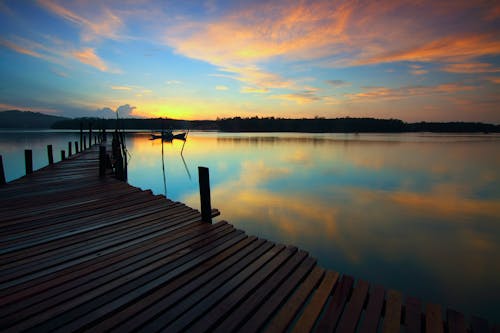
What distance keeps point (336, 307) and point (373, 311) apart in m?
0.47

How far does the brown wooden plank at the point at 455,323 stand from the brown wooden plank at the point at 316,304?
1.39 m

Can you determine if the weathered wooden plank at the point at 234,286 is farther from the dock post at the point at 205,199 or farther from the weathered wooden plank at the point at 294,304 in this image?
the dock post at the point at 205,199

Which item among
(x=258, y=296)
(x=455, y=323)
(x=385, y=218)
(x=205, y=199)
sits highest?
(x=205, y=199)

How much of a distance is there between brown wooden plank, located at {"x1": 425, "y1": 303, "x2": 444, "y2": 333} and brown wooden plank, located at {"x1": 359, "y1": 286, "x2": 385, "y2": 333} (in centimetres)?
51

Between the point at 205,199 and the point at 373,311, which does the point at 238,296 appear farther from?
the point at 205,199

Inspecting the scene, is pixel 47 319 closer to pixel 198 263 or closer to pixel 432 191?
pixel 198 263

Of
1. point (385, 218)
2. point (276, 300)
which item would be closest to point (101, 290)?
point (276, 300)

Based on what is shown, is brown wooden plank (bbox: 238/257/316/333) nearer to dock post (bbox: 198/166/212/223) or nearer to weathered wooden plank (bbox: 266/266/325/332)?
weathered wooden plank (bbox: 266/266/325/332)

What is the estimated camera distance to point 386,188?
1684 centimetres

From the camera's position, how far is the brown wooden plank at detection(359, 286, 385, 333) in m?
2.83

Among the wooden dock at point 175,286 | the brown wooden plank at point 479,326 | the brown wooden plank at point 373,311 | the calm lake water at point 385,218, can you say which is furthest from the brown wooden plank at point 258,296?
the calm lake water at point 385,218

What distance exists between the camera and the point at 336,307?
3.14 m

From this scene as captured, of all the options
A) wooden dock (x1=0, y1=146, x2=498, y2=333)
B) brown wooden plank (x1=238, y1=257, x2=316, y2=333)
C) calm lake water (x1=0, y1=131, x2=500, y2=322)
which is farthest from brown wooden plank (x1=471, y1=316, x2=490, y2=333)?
calm lake water (x1=0, y1=131, x2=500, y2=322)

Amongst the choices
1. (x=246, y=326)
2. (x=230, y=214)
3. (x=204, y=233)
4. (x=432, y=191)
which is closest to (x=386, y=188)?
(x=432, y=191)
